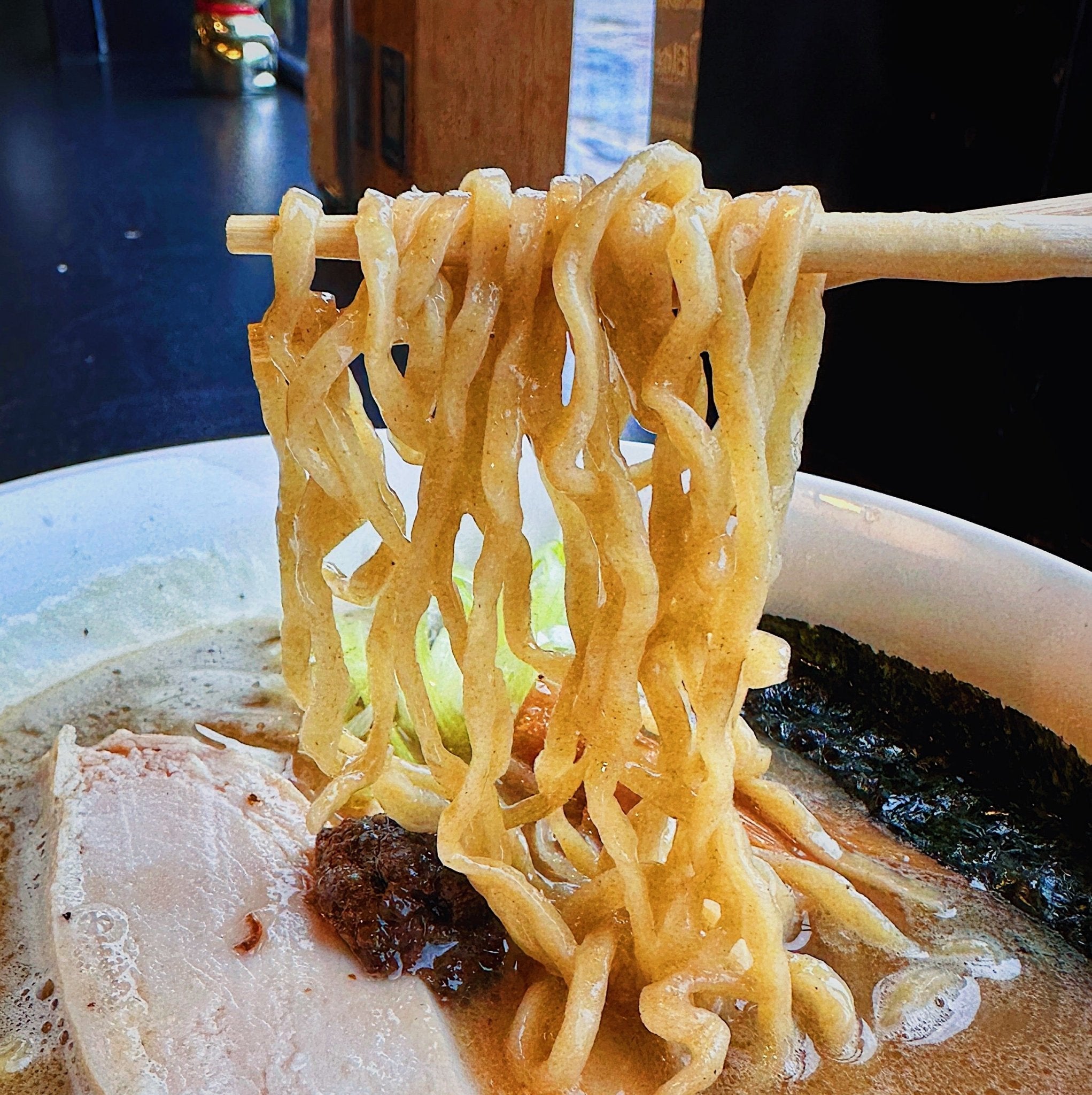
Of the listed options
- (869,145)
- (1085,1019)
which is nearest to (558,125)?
(869,145)

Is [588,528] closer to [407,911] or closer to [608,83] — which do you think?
[407,911]

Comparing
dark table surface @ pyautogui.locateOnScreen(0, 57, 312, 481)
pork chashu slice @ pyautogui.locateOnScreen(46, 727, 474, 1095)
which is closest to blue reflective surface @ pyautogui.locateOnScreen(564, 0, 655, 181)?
dark table surface @ pyautogui.locateOnScreen(0, 57, 312, 481)

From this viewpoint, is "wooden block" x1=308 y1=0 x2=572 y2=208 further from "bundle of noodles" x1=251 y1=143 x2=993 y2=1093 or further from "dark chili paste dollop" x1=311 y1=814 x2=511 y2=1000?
"dark chili paste dollop" x1=311 y1=814 x2=511 y2=1000

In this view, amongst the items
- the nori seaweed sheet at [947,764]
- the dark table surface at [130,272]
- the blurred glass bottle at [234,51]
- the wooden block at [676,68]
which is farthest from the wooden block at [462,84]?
the blurred glass bottle at [234,51]

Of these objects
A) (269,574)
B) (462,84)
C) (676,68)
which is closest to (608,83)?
(676,68)

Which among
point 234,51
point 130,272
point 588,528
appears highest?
point 588,528

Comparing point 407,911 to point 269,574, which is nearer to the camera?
point 407,911

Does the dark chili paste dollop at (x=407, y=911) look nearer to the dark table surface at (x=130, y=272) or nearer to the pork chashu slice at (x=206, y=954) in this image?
the pork chashu slice at (x=206, y=954)
